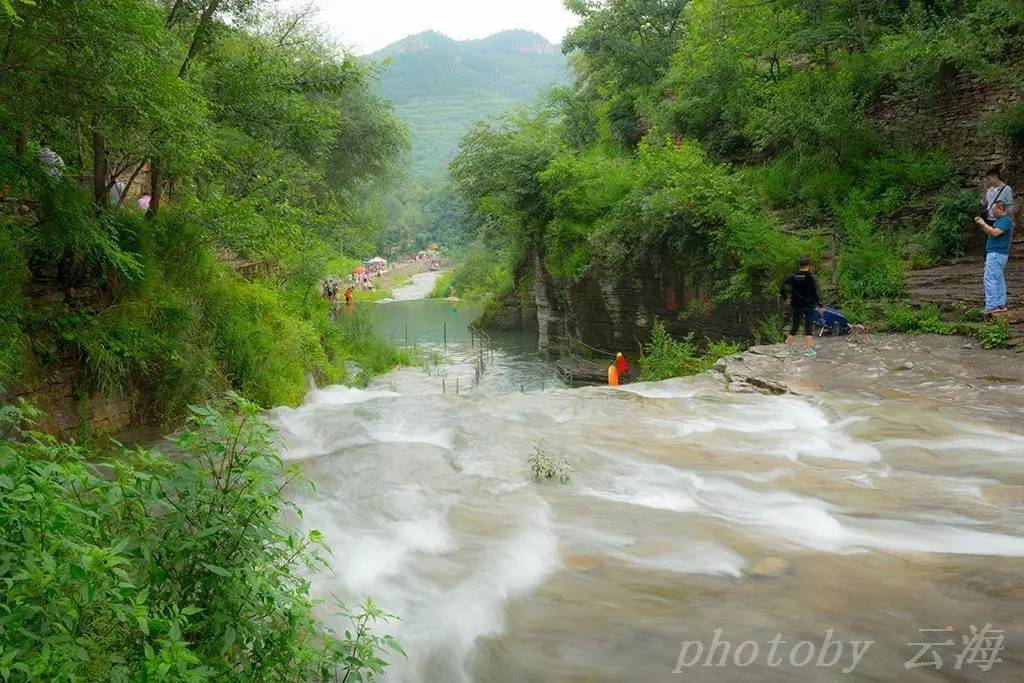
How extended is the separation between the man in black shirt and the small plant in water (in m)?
6.64

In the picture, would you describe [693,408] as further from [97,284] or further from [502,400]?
[97,284]

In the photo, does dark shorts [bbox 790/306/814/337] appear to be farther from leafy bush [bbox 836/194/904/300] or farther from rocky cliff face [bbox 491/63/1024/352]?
rocky cliff face [bbox 491/63/1024/352]

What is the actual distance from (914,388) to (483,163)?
64.9ft

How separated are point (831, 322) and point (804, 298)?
925 millimetres

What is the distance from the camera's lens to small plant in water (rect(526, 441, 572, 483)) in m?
6.91

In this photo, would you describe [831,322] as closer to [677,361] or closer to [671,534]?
[677,361]

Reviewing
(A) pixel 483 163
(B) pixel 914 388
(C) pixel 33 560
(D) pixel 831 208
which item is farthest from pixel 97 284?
(A) pixel 483 163

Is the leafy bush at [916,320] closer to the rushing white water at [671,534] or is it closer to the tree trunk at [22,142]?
the rushing white water at [671,534]

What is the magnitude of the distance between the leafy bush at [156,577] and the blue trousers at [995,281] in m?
11.5

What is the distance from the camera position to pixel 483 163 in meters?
26.5

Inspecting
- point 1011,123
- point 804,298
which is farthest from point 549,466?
point 1011,123

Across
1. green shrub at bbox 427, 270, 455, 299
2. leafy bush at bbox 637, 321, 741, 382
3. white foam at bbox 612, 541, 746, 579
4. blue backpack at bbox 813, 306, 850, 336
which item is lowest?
green shrub at bbox 427, 270, 455, 299

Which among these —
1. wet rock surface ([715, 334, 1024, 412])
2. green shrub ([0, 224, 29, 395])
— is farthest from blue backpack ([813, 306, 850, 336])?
green shrub ([0, 224, 29, 395])

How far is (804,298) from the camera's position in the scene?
41.0ft
